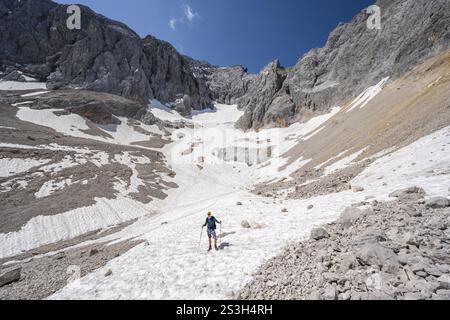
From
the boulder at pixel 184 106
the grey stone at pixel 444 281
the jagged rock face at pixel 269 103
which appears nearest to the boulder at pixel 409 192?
the grey stone at pixel 444 281

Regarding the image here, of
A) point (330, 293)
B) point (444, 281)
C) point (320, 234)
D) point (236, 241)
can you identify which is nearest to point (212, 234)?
point (236, 241)

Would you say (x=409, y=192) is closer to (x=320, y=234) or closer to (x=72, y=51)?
(x=320, y=234)

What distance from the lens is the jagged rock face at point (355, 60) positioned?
48.1 m

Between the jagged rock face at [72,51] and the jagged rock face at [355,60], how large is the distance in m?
84.5

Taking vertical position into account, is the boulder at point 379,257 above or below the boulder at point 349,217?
below

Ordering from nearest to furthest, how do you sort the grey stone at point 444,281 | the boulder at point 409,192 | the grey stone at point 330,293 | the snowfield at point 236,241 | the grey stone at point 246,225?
the grey stone at point 444,281 < the grey stone at point 330,293 < the snowfield at point 236,241 < the boulder at point 409,192 < the grey stone at point 246,225

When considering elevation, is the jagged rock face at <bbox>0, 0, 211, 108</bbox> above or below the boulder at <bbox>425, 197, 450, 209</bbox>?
above

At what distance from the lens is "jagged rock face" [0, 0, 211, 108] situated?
133000mm

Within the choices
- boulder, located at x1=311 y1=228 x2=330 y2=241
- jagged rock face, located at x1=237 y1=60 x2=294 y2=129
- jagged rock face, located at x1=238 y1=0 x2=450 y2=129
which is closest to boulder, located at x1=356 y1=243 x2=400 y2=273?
boulder, located at x1=311 y1=228 x2=330 y2=241

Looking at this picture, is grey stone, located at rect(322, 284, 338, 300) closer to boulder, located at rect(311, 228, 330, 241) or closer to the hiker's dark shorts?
boulder, located at rect(311, 228, 330, 241)

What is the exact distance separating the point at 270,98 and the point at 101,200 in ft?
281

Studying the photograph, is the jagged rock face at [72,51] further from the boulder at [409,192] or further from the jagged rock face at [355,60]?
the boulder at [409,192]

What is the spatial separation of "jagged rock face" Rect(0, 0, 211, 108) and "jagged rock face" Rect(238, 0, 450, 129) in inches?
3328
